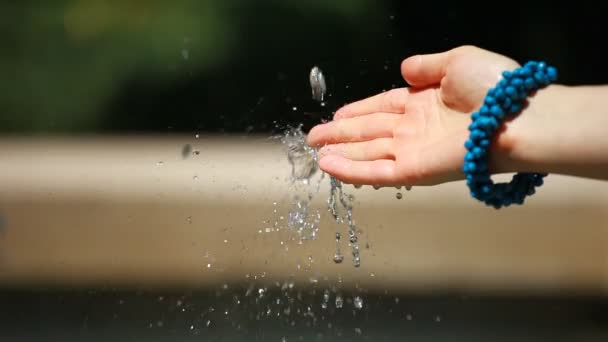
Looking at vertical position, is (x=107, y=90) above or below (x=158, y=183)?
above

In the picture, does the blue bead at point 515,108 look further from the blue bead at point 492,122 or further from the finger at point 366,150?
the finger at point 366,150

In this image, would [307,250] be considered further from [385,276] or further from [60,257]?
[60,257]

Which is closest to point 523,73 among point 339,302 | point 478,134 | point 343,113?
point 478,134

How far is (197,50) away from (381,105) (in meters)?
3.17

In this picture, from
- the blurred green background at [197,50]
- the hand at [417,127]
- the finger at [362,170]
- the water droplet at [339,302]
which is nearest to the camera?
the hand at [417,127]

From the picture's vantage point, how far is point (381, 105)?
1871 millimetres

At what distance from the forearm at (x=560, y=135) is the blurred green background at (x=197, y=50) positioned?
3147 mm

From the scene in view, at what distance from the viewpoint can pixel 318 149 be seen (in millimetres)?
1995

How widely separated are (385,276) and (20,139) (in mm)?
2068

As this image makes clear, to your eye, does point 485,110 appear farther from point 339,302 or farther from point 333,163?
point 339,302

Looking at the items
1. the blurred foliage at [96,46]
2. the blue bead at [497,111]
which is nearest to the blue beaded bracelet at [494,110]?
the blue bead at [497,111]

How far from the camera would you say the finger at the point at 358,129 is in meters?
1.83

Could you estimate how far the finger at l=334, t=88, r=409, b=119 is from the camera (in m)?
1.83

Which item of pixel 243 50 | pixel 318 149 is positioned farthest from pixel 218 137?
pixel 318 149
